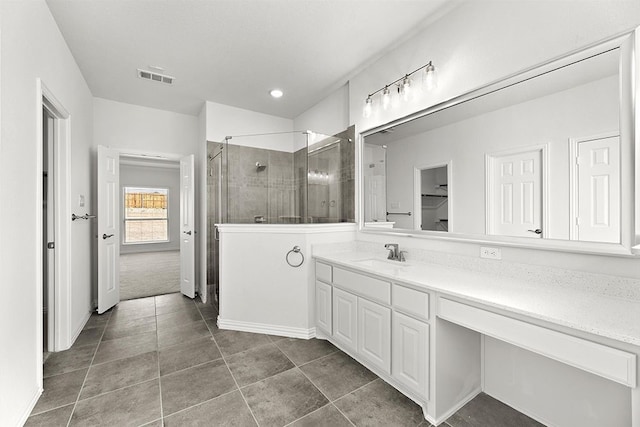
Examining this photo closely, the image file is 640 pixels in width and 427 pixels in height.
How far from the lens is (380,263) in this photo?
2262 mm

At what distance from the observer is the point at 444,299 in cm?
153

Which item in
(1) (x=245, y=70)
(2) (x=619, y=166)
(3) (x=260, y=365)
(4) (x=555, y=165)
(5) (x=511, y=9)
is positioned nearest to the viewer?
(2) (x=619, y=166)

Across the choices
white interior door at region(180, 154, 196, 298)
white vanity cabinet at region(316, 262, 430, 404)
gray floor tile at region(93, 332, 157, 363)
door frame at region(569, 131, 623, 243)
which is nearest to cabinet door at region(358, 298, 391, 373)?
white vanity cabinet at region(316, 262, 430, 404)

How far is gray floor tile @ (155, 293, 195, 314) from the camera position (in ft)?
11.3

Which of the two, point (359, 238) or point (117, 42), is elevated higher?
point (117, 42)

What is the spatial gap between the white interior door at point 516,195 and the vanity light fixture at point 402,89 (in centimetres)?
79

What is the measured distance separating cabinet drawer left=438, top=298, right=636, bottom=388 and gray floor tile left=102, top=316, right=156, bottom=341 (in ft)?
9.61

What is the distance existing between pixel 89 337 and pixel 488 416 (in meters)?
3.38

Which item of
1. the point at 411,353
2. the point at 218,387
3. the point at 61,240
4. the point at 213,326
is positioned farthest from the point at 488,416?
the point at 61,240

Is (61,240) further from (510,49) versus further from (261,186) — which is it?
(510,49)

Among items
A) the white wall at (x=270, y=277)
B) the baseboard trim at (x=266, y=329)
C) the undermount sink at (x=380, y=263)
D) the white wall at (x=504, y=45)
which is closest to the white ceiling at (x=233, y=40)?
the white wall at (x=504, y=45)

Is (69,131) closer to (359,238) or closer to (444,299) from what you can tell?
(359,238)

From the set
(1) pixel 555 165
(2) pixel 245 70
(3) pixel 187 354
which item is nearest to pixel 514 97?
(1) pixel 555 165

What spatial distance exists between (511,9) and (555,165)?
1.01 m
